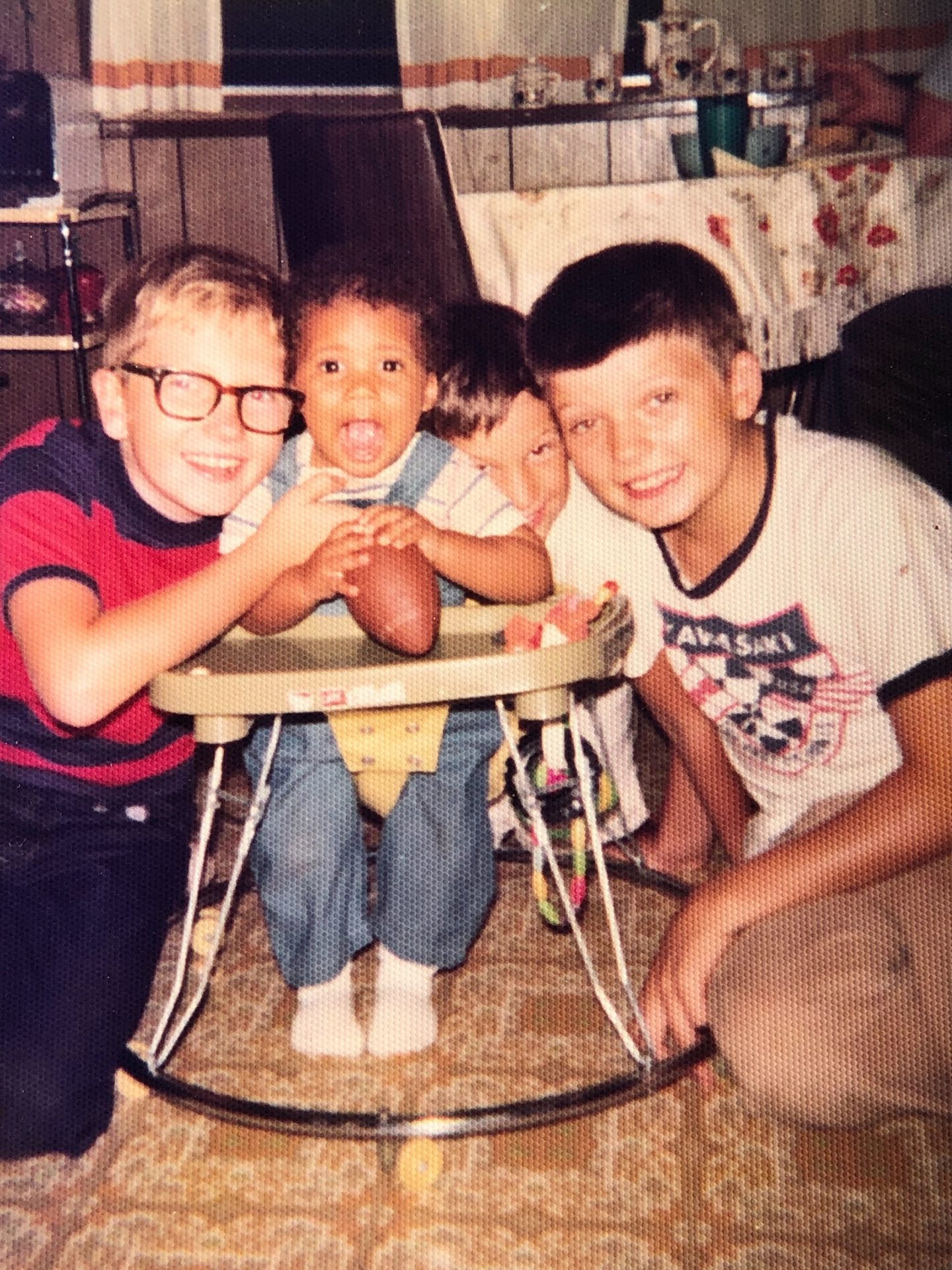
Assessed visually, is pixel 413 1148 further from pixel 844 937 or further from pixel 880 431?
pixel 880 431

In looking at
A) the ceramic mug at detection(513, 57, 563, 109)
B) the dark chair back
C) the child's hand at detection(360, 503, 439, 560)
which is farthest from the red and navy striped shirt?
the ceramic mug at detection(513, 57, 563, 109)

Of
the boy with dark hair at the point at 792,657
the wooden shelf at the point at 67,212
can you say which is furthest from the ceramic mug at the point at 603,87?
the boy with dark hair at the point at 792,657

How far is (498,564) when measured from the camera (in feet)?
3.04

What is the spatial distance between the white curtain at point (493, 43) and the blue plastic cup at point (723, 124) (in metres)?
0.79

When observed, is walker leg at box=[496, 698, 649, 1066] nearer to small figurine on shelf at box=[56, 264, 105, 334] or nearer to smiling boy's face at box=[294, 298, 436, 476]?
smiling boy's face at box=[294, 298, 436, 476]

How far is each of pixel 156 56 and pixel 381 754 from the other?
2.08m

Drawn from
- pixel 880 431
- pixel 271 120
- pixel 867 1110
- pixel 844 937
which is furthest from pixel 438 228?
pixel 867 1110

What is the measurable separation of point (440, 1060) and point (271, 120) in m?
1.51

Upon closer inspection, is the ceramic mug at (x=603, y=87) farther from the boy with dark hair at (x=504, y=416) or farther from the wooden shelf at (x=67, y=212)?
the boy with dark hair at (x=504, y=416)

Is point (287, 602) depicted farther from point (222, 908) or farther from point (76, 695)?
point (222, 908)

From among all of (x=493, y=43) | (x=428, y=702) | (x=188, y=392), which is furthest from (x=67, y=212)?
(x=428, y=702)

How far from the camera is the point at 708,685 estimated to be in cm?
106

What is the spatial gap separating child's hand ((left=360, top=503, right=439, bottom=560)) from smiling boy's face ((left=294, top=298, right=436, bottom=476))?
4.1 inches

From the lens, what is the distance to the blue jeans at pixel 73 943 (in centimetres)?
91
